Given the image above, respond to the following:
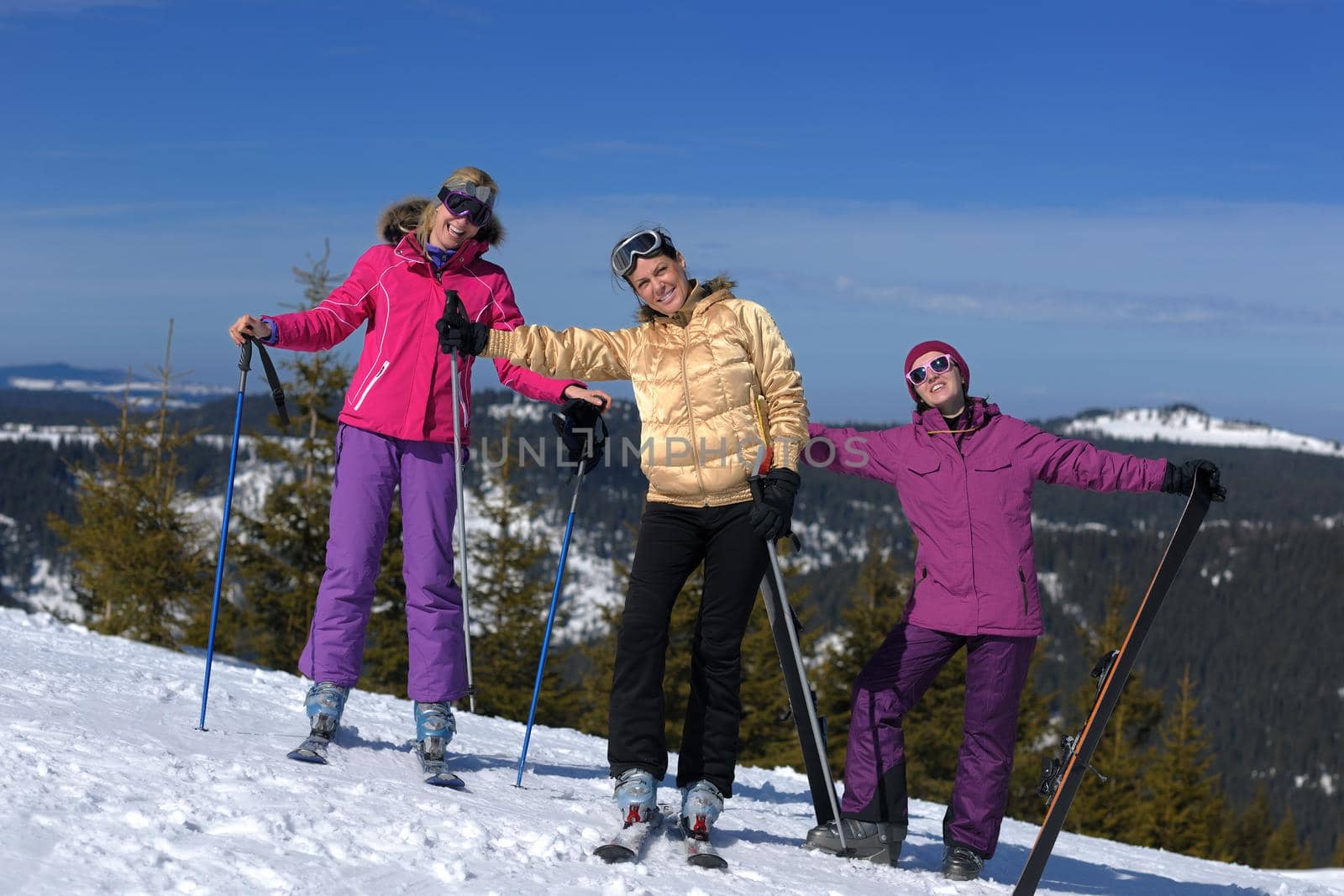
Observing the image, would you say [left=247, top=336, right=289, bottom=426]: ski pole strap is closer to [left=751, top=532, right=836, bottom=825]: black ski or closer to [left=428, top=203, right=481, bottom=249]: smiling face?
[left=428, top=203, right=481, bottom=249]: smiling face

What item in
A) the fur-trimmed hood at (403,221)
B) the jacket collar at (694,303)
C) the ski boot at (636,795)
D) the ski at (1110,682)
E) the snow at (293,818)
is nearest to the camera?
the snow at (293,818)

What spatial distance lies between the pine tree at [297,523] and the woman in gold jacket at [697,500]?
52.3 ft

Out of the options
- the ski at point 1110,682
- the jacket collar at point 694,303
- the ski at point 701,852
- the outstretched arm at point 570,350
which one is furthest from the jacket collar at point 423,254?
the ski at point 1110,682

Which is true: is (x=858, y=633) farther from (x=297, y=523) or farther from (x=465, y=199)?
(x=465, y=199)

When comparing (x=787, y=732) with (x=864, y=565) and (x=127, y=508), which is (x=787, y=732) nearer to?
(x=864, y=565)

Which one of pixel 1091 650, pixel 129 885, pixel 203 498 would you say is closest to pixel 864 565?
pixel 1091 650

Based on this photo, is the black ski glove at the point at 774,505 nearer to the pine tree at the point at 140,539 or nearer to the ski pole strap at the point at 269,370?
the ski pole strap at the point at 269,370

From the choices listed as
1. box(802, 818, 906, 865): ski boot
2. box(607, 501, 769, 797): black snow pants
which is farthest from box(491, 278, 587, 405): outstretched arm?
box(802, 818, 906, 865): ski boot

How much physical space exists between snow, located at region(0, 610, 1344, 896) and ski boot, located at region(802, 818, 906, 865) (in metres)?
0.08

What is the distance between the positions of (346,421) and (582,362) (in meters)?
1.09

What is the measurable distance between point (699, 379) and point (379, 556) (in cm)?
158

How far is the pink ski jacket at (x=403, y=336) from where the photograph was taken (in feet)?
15.0

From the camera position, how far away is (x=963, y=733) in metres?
4.41

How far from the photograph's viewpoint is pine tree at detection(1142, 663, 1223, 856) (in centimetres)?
2764
